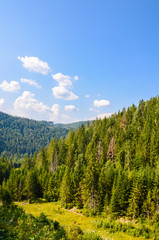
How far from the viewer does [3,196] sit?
52.7 m

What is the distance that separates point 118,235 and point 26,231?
2796 centimetres

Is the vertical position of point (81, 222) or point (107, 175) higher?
point (107, 175)

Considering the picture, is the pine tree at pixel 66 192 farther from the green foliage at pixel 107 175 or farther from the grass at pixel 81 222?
the grass at pixel 81 222

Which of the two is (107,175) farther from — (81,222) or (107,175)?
(81,222)

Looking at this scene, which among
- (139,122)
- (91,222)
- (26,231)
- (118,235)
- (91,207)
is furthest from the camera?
(139,122)

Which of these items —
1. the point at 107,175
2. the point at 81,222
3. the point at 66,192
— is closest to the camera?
the point at 81,222

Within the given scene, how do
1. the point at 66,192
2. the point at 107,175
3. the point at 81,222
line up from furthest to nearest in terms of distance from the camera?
the point at 66,192 → the point at 107,175 → the point at 81,222

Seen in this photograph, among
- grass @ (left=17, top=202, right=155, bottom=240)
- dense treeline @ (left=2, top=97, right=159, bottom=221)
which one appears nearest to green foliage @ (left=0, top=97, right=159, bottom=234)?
dense treeline @ (left=2, top=97, right=159, bottom=221)

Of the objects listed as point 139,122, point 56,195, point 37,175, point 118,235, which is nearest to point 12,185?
point 37,175

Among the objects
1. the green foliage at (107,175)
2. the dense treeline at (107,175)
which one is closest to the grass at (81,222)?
the green foliage at (107,175)

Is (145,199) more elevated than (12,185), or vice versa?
(145,199)

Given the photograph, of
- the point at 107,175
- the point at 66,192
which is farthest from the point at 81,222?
the point at 107,175

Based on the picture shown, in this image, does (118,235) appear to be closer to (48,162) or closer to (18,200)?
(18,200)

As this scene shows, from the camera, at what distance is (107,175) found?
54031 millimetres
